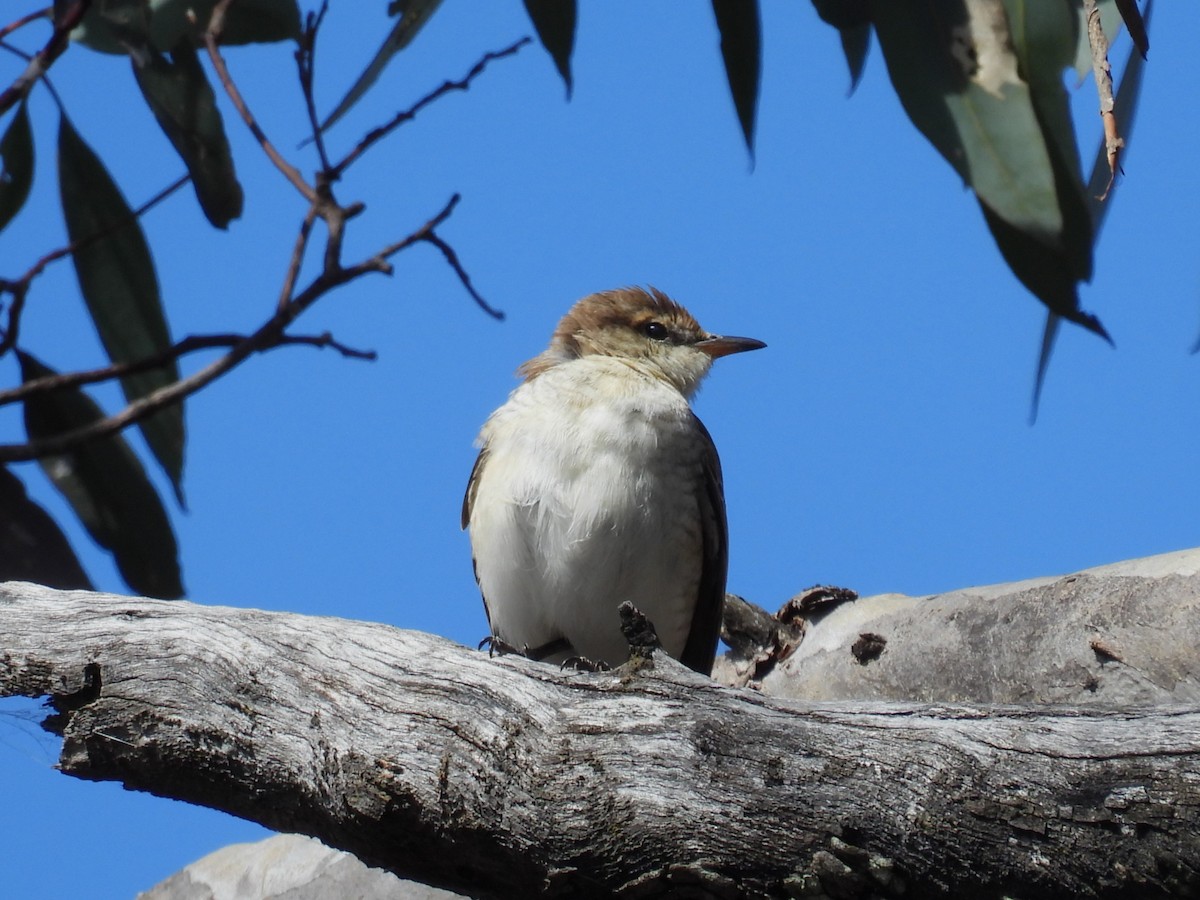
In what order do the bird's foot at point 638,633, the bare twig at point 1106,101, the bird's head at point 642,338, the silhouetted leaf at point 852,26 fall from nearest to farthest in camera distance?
the bare twig at point 1106,101 < the bird's foot at point 638,633 < the silhouetted leaf at point 852,26 < the bird's head at point 642,338

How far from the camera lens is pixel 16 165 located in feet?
14.0

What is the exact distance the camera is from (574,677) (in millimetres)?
2773

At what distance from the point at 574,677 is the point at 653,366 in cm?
256

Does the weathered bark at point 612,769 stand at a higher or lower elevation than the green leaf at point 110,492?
lower

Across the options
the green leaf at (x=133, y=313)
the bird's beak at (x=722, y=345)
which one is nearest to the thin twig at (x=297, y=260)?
the green leaf at (x=133, y=313)

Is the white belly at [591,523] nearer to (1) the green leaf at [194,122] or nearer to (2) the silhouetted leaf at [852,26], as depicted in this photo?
(1) the green leaf at [194,122]

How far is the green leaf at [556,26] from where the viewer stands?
375 centimetres

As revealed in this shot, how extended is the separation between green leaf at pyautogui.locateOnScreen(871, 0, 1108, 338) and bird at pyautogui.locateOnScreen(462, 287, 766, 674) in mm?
1538

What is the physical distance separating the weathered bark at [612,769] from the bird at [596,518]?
142 centimetres

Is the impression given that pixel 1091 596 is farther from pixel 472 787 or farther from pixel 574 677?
pixel 472 787

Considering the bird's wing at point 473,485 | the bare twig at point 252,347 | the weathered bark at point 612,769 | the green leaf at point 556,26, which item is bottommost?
the weathered bark at point 612,769

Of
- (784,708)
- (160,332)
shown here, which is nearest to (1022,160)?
(784,708)

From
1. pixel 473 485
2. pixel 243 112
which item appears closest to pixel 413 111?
pixel 243 112

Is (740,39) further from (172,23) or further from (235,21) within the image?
(172,23)
